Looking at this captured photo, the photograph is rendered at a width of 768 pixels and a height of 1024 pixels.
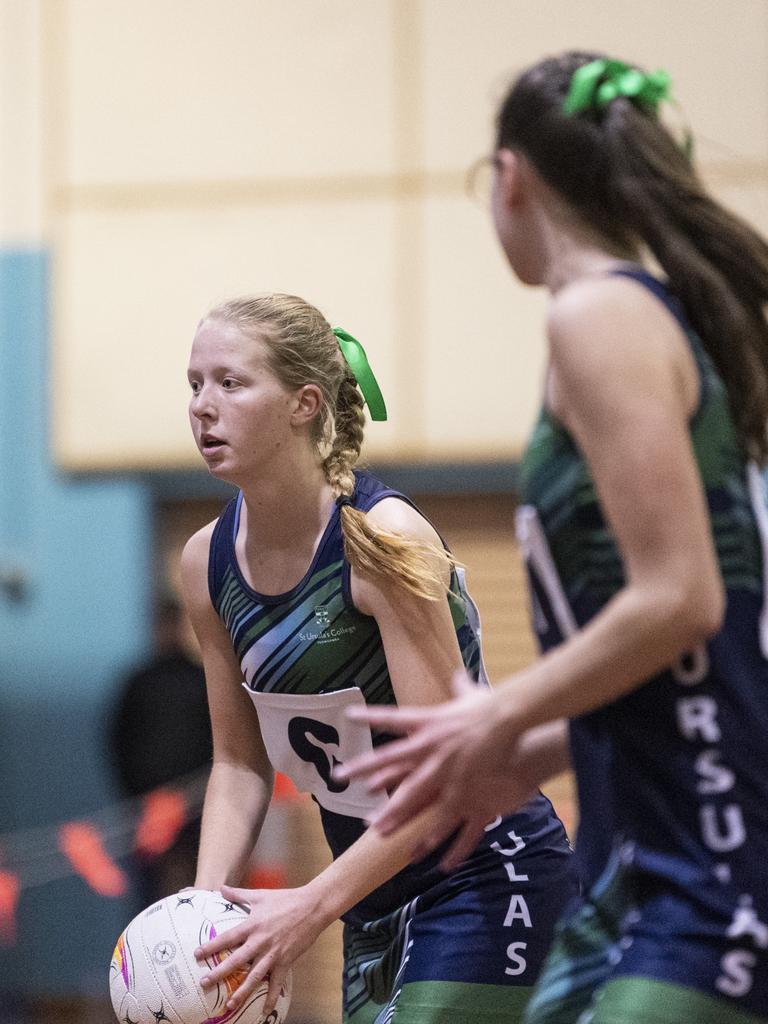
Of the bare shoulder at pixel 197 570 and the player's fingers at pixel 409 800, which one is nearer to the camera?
the player's fingers at pixel 409 800

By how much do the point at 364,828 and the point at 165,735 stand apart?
178 inches

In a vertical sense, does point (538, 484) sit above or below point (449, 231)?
above

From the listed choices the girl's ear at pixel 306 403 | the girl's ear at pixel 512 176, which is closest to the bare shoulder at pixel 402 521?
the girl's ear at pixel 306 403

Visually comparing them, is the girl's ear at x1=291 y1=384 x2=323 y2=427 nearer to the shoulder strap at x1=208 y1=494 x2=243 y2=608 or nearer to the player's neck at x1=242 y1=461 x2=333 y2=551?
the player's neck at x1=242 y1=461 x2=333 y2=551

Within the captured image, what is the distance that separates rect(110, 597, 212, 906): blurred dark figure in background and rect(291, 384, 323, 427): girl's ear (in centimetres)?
429

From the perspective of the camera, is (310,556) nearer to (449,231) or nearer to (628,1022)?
(628,1022)

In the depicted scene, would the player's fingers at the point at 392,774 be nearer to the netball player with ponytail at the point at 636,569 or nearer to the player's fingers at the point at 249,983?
the netball player with ponytail at the point at 636,569

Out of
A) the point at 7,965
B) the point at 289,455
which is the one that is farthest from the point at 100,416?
the point at 289,455

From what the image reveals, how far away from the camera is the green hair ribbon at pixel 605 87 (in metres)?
1.79

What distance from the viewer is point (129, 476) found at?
25.1 ft

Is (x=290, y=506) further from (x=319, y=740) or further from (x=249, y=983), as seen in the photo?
(x=249, y=983)

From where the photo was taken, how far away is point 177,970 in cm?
246

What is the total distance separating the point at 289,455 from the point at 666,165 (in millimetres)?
1068

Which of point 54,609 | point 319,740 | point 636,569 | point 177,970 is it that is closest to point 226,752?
point 319,740
